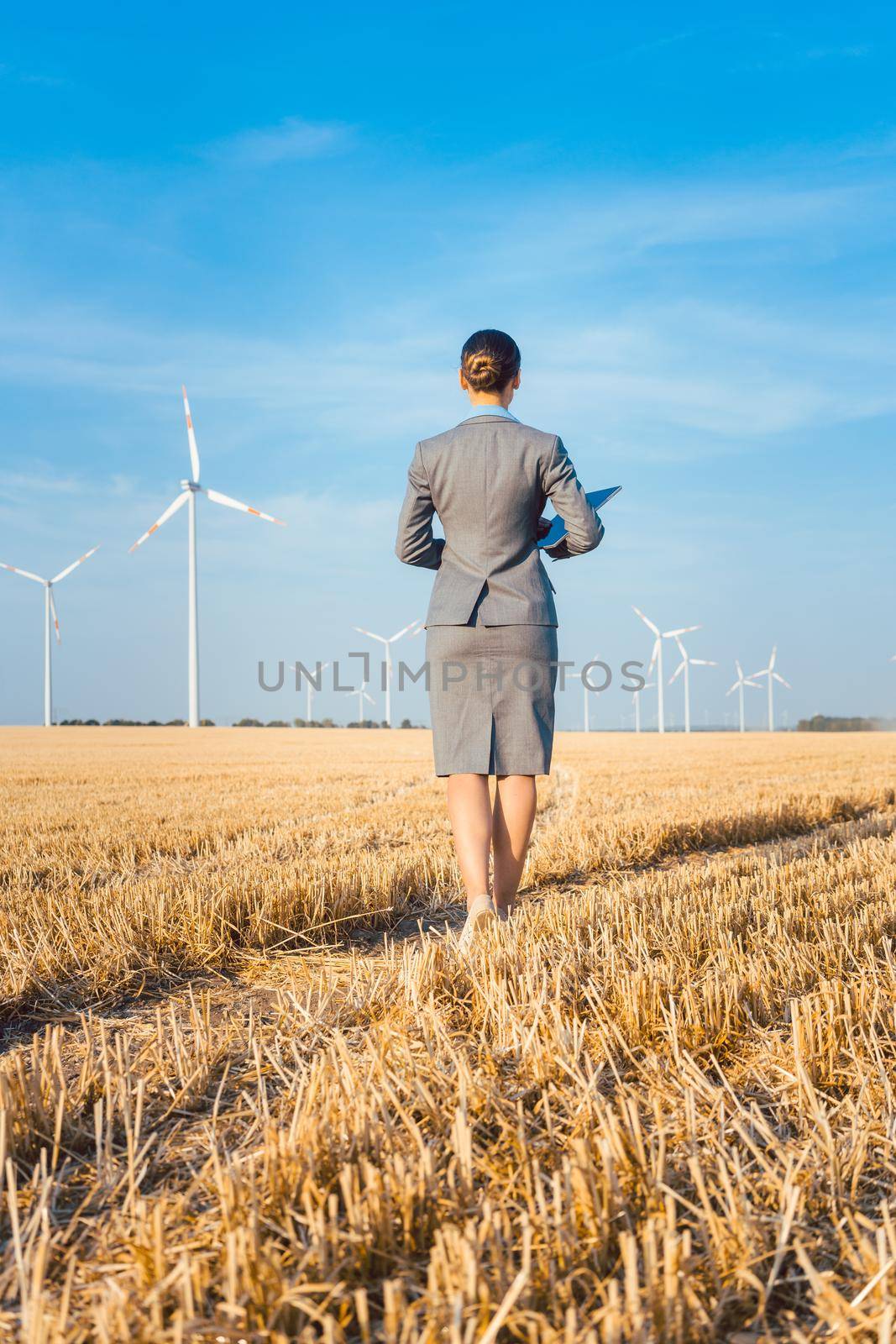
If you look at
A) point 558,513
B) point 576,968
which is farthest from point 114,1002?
point 558,513

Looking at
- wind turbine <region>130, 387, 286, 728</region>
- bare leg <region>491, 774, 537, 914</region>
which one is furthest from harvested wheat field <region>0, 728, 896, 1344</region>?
wind turbine <region>130, 387, 286, 728</region>

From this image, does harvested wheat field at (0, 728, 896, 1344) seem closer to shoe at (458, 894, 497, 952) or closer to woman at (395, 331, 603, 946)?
shoe at (458, 894, 497, 952)

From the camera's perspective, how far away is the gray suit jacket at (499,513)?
4.17 m

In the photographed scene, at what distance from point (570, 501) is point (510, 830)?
5.16 ft

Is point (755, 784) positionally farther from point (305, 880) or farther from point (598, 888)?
point (305, 880)

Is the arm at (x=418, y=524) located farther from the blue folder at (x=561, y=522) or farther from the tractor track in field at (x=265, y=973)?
the tractor track in field at (x=265, y=973)

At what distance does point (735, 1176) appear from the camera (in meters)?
1.80

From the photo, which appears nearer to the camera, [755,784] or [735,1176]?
[735,1176]

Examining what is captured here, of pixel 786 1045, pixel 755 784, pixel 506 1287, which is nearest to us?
pixel 506 1287

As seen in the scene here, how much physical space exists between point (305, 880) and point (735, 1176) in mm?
3574

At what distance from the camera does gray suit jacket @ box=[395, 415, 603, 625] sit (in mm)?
4168

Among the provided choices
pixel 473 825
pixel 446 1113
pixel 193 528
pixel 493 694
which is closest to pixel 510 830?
pixel 473 825

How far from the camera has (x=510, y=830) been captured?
446 centimetres

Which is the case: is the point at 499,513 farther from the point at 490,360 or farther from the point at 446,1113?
the point at 446,1113
